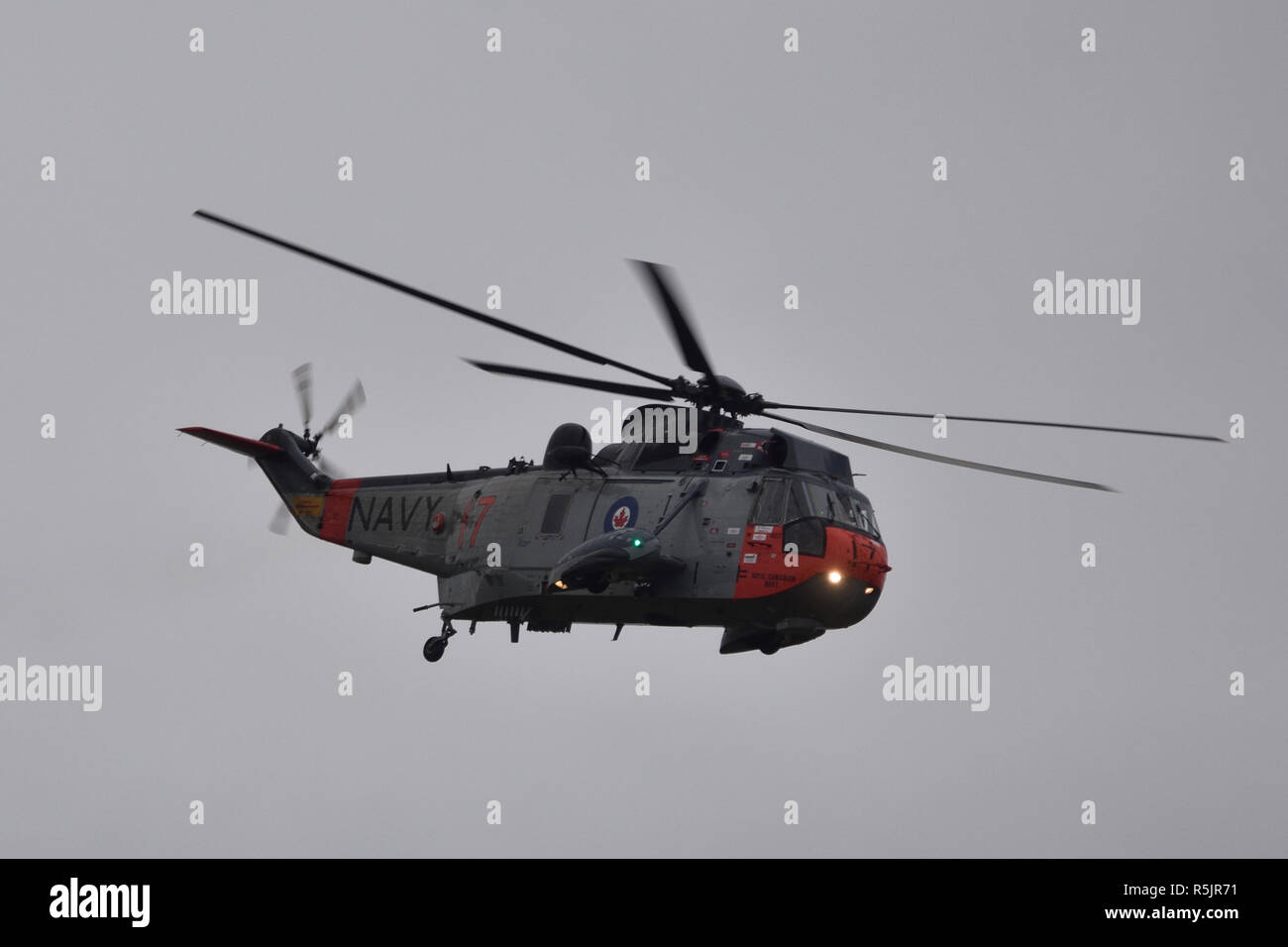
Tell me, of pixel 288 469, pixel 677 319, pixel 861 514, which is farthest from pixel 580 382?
pixel 288 469

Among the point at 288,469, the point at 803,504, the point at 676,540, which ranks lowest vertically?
the point at 676,540

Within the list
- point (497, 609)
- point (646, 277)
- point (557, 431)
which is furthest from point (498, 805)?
point (646, 277)

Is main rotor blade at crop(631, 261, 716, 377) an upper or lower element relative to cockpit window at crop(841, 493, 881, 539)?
upper

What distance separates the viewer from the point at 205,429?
36875 millimetres

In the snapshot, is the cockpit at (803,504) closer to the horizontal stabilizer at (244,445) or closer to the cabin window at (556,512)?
the cabin window at (556,512)

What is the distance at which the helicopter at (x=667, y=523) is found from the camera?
29.5 meters

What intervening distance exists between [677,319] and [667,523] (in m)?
4.06

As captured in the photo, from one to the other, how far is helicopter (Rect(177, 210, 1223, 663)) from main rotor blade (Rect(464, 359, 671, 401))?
28 mm

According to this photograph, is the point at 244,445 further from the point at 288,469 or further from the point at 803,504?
the point at 803,504

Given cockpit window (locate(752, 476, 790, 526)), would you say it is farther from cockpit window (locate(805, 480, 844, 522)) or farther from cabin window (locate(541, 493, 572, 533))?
cabin window (locate(541, 493, 572, 533))

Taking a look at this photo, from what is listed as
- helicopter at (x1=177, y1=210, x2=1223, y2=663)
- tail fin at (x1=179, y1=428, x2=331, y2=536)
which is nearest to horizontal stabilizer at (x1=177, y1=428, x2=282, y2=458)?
tail fin at (x1=179, y1=428, x2=331, y2=536)

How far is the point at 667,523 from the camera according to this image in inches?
1209

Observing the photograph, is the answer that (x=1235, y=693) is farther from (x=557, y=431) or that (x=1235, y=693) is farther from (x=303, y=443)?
(x=303, y=443)

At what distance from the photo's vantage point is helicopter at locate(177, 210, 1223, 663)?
29469 mm
